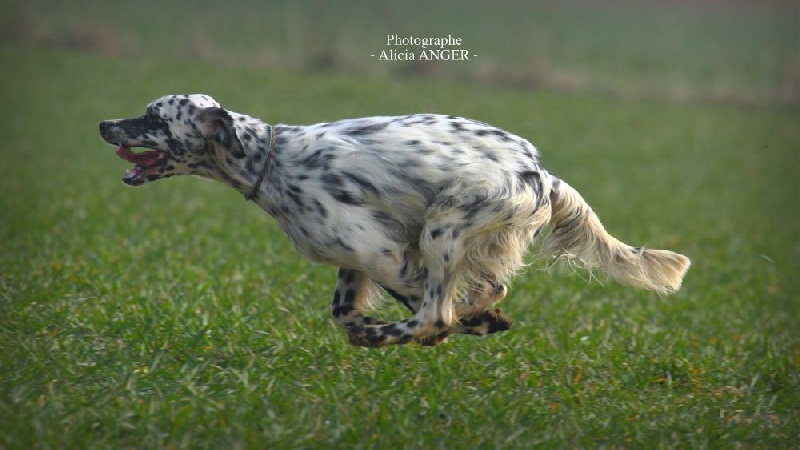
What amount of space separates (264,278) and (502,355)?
2116mm

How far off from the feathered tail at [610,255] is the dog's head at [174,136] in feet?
5.20

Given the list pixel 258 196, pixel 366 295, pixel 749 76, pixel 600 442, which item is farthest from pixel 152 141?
pixel 749 76

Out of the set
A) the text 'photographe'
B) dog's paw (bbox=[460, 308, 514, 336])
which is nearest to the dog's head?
dog's paw (bbox=[460, 308, 514, 336])

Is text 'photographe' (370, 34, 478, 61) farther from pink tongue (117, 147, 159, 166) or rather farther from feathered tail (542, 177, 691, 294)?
pink tongue (117, 147, 159, 166)

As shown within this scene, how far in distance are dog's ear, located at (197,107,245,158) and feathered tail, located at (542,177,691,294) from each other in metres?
1.53

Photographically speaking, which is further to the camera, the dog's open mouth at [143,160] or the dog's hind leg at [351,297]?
the dog's hind leg at [351,297]

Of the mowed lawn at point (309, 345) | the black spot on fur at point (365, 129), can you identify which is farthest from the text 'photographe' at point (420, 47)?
the black spot on fur at point (365, 129)

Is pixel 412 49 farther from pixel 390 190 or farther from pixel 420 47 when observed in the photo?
pixel 390 190

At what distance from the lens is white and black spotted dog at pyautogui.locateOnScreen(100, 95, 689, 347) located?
4.83 m

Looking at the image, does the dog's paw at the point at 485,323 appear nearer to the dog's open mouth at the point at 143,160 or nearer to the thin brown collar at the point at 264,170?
the thin brown collar at the point at 264,170

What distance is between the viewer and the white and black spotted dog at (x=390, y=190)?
483cm

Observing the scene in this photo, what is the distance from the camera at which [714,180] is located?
51.9 feet

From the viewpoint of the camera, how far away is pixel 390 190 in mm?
4875

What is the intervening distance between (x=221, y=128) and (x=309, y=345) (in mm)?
1204
